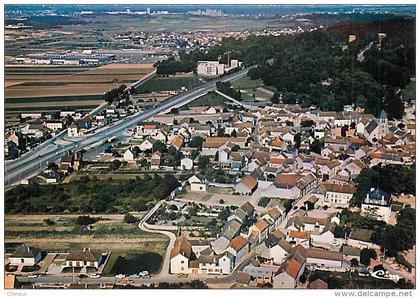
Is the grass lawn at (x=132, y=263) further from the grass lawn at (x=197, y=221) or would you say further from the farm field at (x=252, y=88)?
the farm field at (x=252, y=88)

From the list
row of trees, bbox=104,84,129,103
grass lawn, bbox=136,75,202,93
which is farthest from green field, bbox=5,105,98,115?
grass lawn, bbox=136,75,202,93

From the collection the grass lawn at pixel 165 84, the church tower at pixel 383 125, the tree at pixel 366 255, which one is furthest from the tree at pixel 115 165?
the church tower at pixel 383 125

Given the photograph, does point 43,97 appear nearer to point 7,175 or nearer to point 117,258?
point 7,175

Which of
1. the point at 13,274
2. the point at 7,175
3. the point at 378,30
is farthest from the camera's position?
the point at 378,30

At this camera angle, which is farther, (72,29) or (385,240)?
(72,29)

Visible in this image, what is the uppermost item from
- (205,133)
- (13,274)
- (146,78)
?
(146,78)

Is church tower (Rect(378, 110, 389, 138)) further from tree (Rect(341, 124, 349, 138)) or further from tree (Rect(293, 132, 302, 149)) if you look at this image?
tree (Rect(293, 132, 302, 149))

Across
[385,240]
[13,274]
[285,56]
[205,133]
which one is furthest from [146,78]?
[385,240]

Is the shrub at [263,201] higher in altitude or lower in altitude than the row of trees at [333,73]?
lower
